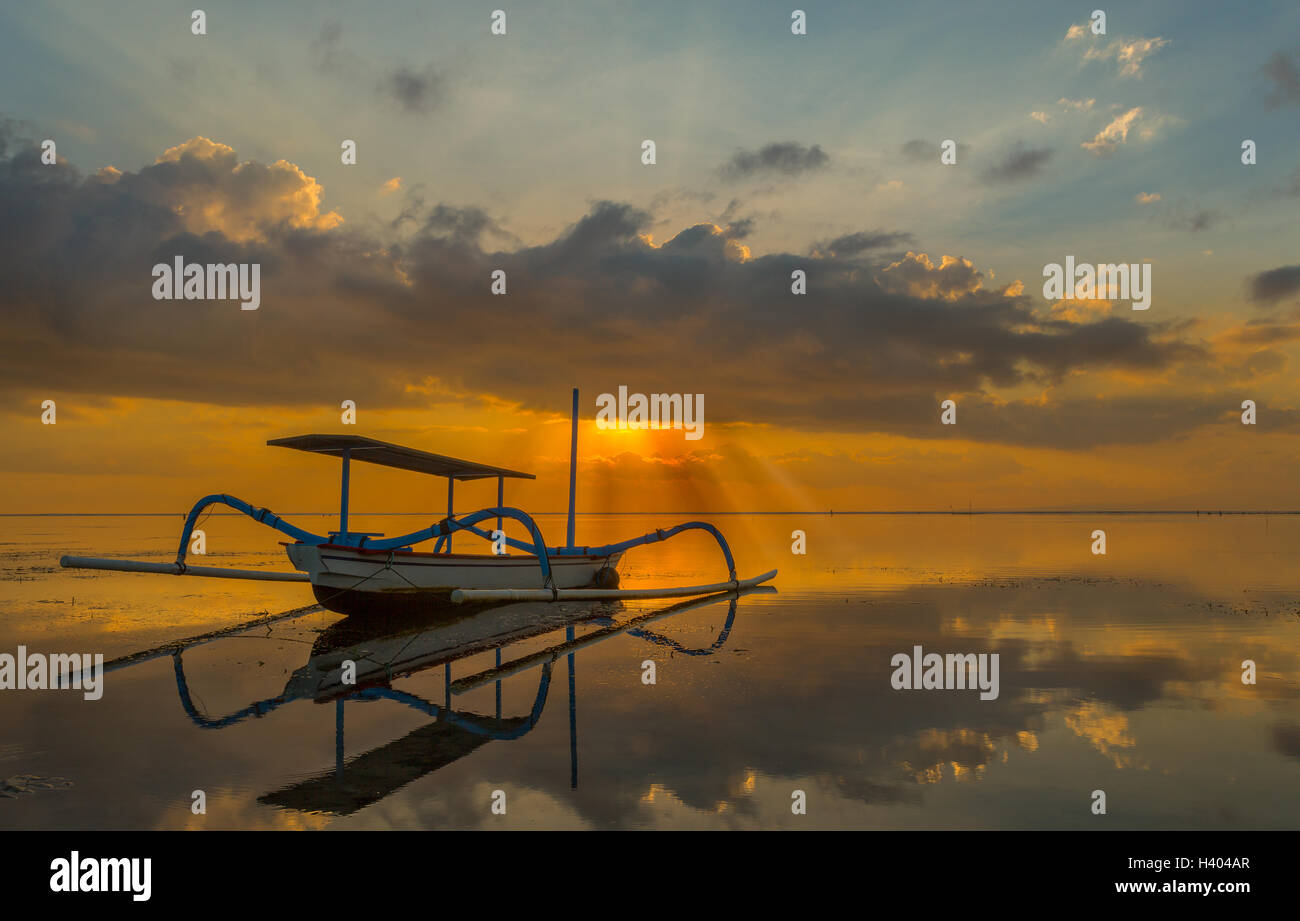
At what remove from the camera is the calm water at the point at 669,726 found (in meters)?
8.45

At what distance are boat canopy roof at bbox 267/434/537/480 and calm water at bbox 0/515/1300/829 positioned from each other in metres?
5.19

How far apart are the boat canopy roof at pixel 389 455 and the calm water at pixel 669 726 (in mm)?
5192

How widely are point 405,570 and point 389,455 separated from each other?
3.93 metres

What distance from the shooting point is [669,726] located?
11648mm

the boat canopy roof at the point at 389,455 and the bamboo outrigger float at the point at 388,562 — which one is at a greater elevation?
the boat canopy roof at the point at 389,455
